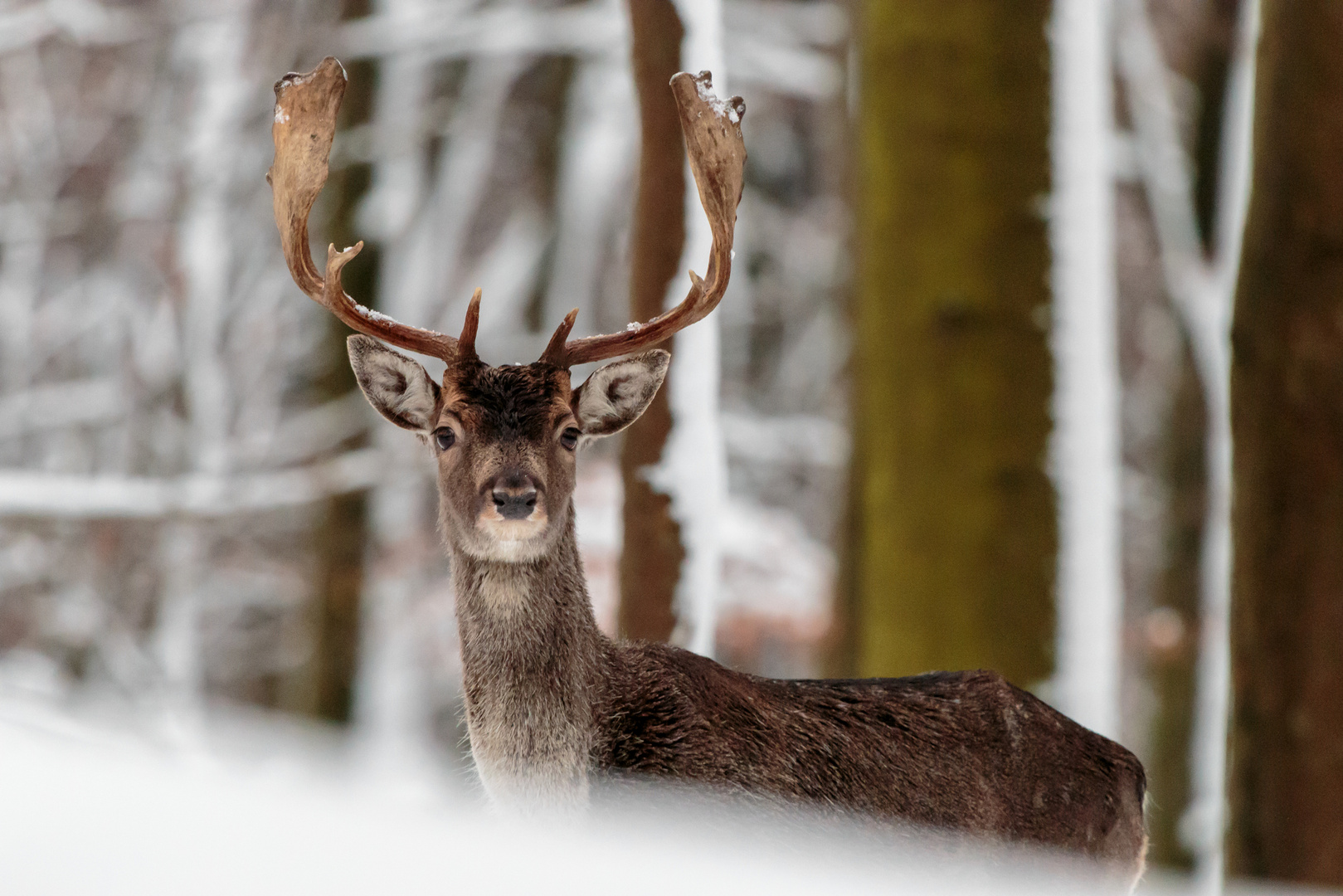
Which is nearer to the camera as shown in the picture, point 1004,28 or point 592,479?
point 1004,28

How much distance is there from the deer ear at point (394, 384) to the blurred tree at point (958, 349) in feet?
10.8

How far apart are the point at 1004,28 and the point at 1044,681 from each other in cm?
313

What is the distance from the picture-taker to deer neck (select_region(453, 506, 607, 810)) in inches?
175

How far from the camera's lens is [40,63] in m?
18.7

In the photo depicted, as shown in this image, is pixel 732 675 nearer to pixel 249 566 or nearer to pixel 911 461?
pixel 911 461

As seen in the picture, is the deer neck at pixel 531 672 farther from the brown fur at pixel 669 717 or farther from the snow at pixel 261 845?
the snow at pixel 261 845

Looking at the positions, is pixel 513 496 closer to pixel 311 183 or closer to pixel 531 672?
pixel 531 672

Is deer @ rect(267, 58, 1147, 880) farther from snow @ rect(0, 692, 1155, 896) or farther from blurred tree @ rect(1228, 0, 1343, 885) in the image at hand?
blurred tree @ rect(1228, 0, 1343, 885)

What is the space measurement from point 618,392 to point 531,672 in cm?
90

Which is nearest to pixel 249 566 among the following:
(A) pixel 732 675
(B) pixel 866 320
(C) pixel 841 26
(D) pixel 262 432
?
(D) pixel 262 432

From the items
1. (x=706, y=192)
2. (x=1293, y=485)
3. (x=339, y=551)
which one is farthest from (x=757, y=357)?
(x=706, y=192)

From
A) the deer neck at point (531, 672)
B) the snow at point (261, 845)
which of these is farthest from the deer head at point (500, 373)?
the snow at point (261, 845)

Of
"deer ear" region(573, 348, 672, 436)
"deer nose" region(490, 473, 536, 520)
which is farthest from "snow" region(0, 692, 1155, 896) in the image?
"deer ear" region(573, 348, 672, 436)

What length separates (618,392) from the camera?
4.84 m
